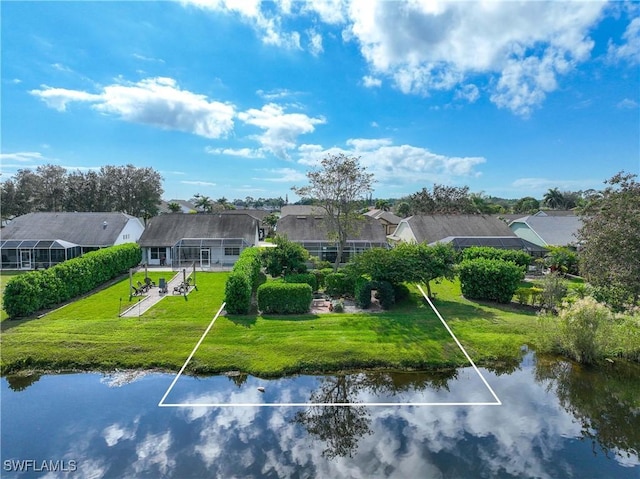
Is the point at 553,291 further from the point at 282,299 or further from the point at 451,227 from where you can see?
the point at 451,227

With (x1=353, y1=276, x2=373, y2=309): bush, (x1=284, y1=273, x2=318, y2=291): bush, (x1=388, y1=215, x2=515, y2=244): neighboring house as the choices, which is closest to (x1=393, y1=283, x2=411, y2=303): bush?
(x1=353, y1=276, x2=373, y2=309): bush

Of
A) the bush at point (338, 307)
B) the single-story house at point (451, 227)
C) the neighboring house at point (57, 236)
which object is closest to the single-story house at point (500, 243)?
the single-story house at point (451, 227)

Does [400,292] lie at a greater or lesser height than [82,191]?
lesser

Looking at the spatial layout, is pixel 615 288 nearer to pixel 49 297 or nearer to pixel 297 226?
pixel 297 226

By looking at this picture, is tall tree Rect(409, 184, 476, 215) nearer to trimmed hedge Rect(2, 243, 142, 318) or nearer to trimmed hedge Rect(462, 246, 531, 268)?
trimmed hedge Rect(462, 246, 531, 268)

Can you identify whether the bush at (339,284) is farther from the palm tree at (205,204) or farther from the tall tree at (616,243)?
the palm tree at (205,204)

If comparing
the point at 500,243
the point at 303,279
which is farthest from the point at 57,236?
the point at 500,243
